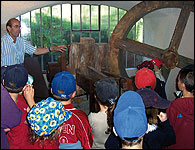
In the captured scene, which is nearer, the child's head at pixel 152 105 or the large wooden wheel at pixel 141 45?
the child's head at pixel 152 105

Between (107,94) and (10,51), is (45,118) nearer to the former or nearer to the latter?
(107,94)

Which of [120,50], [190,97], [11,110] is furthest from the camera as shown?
[120,50]

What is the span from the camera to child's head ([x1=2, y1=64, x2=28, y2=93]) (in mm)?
1539

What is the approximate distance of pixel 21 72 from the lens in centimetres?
158

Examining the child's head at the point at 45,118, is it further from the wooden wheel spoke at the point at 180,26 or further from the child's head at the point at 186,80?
the wooden wheel spoke at the point at 180,26

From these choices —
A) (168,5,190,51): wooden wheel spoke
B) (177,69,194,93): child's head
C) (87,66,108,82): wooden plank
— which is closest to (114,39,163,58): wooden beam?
(168,5,190,51): wooden wheel spoke

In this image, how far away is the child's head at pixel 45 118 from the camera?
1.15 metres

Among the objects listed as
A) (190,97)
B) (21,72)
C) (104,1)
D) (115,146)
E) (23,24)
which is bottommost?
(115,146)

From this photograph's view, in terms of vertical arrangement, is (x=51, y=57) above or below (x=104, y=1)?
below

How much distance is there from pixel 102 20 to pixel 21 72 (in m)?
5.34

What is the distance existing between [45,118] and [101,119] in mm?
438

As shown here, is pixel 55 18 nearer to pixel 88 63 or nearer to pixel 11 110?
pixel 88 63

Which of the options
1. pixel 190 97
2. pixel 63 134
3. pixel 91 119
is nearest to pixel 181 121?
pixel 190 97

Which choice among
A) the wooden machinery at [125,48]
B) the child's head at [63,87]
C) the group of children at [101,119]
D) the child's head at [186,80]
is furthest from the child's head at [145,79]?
the wooden machinery at [125,48]
